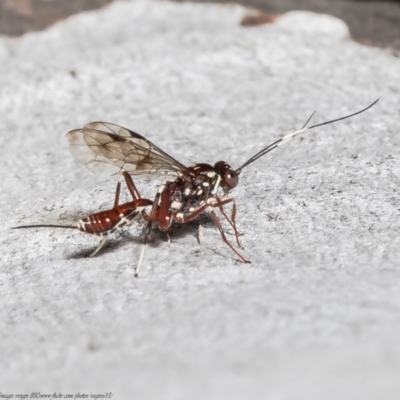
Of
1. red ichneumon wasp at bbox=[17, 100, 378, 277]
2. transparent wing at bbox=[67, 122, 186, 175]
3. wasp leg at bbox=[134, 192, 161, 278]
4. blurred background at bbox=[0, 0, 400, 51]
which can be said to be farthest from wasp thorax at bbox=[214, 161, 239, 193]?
blurred background at bbox=[0, 0, 400, 51]

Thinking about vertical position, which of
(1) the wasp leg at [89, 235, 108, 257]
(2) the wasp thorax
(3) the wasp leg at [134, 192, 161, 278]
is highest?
(2) the wasp thorax

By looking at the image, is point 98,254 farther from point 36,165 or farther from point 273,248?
point 36,165

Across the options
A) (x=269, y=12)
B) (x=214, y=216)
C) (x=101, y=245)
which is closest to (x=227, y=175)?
(x=214, y=216)

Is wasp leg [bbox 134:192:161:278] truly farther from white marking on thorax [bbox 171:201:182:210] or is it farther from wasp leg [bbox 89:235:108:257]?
wasp leg [bbox 89:235:108:257]

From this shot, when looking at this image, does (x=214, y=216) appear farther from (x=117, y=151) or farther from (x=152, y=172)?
(x=117, y=151)

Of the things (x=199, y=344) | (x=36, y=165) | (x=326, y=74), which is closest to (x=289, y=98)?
(x=326, y=74)
